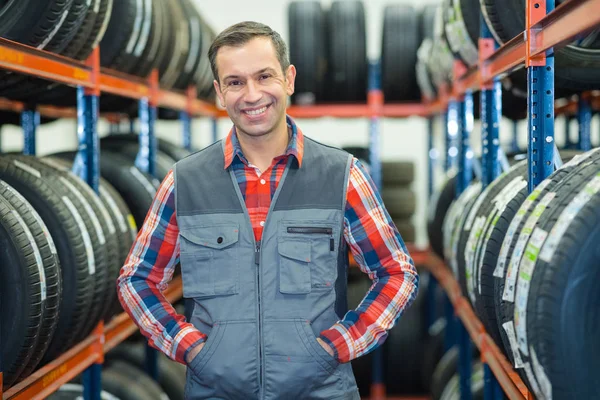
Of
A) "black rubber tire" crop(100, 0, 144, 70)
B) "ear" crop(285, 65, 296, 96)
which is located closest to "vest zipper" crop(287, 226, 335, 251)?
"ear" crop(285, 65, 296, 96)

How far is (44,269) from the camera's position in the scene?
87.3 inches

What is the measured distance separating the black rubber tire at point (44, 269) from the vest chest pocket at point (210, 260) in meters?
0.44

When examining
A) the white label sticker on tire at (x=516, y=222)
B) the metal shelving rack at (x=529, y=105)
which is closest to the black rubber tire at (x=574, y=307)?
the white label sticker on tire at (x=516, y=222)

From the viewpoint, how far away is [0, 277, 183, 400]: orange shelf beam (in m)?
2.23

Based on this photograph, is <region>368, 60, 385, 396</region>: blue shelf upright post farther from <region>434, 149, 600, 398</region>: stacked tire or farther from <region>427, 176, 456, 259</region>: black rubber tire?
<region>434, 149, 600, 398</region>: stacked tire

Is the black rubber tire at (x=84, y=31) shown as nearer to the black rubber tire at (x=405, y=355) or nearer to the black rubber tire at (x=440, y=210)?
the black rubber tire at (x=440, y=210)

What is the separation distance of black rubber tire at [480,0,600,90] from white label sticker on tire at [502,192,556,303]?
0.68 meters

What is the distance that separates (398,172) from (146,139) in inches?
116

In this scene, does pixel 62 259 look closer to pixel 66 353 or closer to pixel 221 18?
pixel 66 353

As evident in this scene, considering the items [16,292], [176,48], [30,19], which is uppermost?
[176,48]

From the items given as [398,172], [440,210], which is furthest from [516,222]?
[398,172]

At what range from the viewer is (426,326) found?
20.4 ft

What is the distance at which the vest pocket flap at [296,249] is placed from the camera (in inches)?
82.1

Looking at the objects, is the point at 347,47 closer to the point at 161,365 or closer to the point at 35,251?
the point at 161,365
